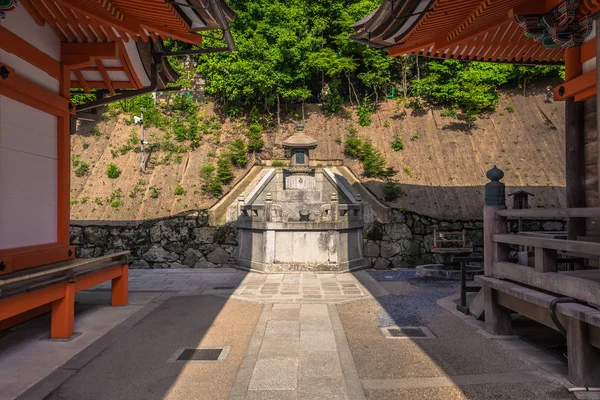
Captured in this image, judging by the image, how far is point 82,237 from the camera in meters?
16.4

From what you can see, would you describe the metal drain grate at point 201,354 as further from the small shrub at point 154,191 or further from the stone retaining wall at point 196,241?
the small shrub at point 154,191

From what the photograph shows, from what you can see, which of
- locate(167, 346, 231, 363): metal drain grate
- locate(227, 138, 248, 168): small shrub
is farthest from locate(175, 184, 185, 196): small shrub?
locate(167, 346, 231, 363): metal drain grate

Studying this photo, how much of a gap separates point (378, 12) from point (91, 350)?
7306 mm

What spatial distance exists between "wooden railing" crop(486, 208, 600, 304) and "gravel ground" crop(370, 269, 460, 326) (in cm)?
174

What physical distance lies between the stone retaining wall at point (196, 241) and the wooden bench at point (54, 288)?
8030mm

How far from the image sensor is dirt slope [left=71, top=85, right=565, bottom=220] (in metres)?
18.6

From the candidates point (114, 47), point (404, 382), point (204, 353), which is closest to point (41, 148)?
point (114, 47)

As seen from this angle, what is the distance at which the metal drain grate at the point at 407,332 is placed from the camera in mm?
6332

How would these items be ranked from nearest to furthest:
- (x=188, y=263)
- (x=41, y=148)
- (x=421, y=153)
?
(x=41, y=148) → (x=188, y=263) → (x=421, y=153)

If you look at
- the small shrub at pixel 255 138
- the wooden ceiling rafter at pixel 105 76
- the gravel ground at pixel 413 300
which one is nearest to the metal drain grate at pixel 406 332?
the gravel ground at pixel 413 300

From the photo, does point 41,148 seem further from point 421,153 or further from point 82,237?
point 421,153

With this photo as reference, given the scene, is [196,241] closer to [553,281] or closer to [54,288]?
[54,288]

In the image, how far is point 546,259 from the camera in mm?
5207

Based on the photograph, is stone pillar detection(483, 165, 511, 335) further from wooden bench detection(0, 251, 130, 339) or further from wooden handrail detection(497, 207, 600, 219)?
wooden bench detection(0, 251, 130, 339)
